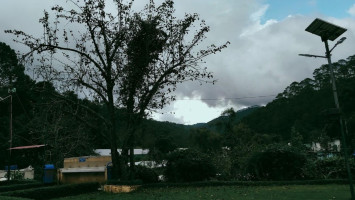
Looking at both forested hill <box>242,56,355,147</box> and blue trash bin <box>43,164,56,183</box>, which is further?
forested hill <box>242,56,355,147</box>

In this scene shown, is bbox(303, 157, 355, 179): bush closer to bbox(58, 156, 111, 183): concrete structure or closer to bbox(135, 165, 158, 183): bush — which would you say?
bbox(135, 165, 158, 183): bush

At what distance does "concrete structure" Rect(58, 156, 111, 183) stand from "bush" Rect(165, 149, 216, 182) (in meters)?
4.39

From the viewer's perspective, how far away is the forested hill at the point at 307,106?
6694cm

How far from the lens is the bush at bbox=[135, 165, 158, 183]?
69.1ft

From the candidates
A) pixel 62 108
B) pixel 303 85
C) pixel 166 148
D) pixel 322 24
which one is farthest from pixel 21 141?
pixel 303 85

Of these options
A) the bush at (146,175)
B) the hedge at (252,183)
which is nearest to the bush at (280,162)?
the hedge at (252,183)

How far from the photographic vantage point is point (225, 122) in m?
58.8

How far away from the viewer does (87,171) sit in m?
20.9

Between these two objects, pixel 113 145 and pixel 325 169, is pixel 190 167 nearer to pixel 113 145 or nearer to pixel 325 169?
pixel 113 145

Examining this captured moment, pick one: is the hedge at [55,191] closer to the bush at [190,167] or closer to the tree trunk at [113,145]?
the tree trunk at [113,145]

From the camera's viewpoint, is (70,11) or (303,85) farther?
(303,85)

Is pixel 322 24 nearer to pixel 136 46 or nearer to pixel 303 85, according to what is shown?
pixel 136 46

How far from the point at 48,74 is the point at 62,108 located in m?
2.08

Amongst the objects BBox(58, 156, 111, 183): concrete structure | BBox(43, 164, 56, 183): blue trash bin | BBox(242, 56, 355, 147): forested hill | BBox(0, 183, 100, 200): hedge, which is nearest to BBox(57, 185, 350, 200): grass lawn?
BBox(0, 183, 100, 200): hedge
